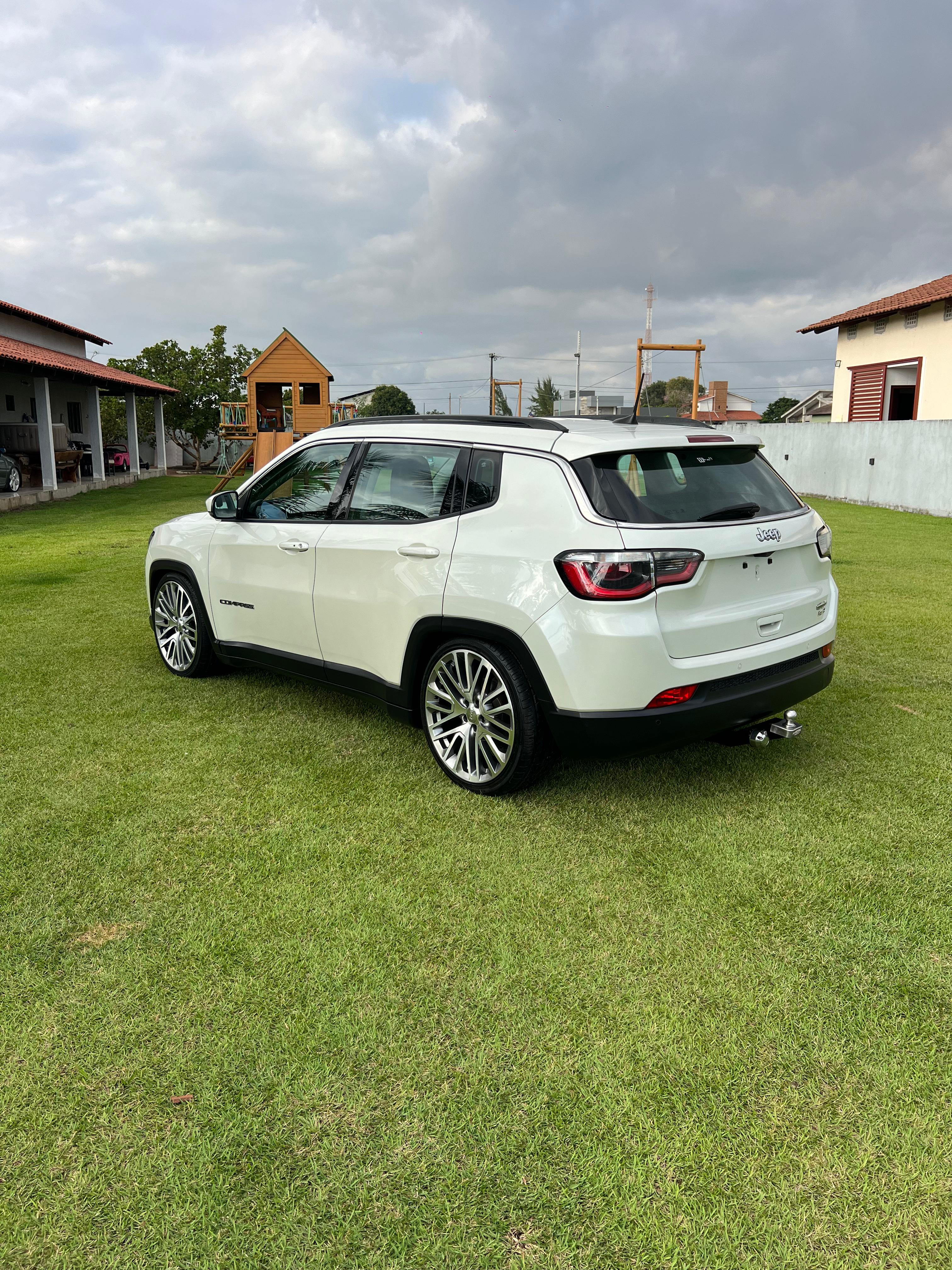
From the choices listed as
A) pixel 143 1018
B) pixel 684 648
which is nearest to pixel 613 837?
pixel 684 648

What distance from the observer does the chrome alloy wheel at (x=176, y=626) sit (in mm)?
6051

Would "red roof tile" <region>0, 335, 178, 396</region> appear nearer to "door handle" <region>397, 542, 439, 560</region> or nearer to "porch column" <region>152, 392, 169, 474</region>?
"porch column" <region>152, 392, 169, 474</region>

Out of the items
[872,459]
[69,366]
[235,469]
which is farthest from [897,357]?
[69,366]

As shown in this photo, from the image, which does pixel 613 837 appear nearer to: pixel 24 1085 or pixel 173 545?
pixel 24 1085

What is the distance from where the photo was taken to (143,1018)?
2.66 meters

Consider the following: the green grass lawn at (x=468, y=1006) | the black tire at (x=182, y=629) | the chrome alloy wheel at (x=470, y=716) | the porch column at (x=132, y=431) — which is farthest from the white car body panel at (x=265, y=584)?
the porch column at (x=132, y=431)

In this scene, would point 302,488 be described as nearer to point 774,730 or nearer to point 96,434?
point 774,730

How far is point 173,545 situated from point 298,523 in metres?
1.38

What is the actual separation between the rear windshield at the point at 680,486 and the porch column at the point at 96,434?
28302 millimetres

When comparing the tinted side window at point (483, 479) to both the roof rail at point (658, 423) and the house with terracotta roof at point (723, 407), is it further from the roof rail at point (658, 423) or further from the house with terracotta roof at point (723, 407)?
the house with terracotta roof at point (723, 407)

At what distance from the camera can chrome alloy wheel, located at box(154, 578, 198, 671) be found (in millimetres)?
6051

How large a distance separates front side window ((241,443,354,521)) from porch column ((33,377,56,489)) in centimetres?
2082

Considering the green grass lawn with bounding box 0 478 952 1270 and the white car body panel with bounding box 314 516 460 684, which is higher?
the white car body panel with bounding box 314 516 460 684

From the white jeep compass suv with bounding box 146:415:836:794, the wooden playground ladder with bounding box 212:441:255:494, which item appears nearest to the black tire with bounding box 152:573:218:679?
the white jeep compass suv with bounding box 146:415:836:794
